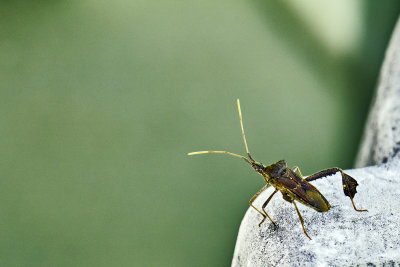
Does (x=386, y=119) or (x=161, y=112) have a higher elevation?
(x=161, y=112)

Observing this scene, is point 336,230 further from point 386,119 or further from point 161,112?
point 161,112

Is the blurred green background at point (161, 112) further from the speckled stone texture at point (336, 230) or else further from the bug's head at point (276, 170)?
the bug's head at point (276, 170)

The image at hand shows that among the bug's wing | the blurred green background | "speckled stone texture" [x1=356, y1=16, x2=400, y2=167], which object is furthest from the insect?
the blurred green background

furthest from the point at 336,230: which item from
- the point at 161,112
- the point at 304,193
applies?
the point at 161,112

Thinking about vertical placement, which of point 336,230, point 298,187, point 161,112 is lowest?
point 336,230

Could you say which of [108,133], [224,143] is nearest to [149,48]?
[108,133]

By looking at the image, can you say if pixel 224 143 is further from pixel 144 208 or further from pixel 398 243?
pixel 398 243

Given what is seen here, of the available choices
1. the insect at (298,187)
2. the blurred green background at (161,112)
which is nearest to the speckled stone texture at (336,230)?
the insect at (298,187)
